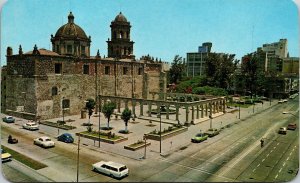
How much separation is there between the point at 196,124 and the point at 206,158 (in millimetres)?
18066

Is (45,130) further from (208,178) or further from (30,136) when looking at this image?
(208,178)

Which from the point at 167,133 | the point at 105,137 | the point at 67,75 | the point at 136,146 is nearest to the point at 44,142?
the point at 105,137

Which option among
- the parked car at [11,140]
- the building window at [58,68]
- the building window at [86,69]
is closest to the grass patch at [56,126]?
the parked car at [11,140]

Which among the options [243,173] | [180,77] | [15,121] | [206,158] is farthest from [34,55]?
[180,77]

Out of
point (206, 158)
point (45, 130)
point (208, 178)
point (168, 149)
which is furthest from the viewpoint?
point (45, 130)

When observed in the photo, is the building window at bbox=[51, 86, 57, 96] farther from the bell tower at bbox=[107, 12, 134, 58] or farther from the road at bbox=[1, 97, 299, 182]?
the bell tower at bbox=[107, 12, 134, 58]

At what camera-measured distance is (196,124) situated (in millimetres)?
48531

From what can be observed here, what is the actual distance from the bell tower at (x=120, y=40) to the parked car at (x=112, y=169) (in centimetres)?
4645

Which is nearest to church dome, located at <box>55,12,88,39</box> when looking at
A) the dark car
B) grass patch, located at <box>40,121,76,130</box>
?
grass patch, located at <box>40,121,76,130</box>

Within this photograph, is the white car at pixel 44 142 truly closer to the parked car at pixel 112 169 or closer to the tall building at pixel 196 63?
the parked car at pixel 112 169

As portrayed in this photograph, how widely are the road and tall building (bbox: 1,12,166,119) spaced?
26.6 feet

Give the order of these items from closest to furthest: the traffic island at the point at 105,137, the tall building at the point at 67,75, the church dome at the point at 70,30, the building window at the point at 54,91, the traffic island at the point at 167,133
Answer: the traffic island at the point at 105,137, the traffic island at the point at 167,133, the tall building at the point at 67,75, the building window at the point at 54,91, the church dome at the point at 70,30

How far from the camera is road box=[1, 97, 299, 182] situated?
84.4ft

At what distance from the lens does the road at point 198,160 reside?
84.4ft
